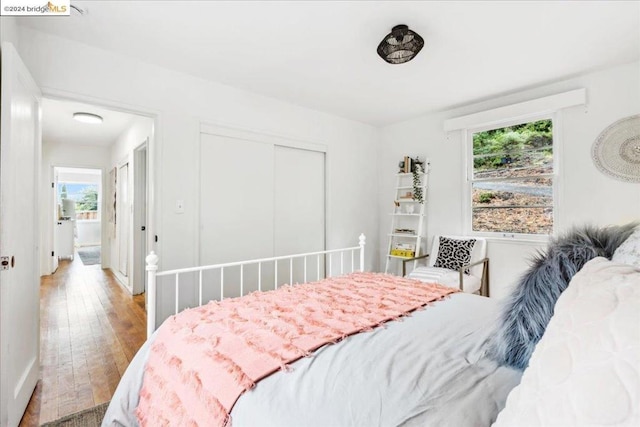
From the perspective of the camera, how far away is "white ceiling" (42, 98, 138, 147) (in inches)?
140

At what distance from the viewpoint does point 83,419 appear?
5.68ft

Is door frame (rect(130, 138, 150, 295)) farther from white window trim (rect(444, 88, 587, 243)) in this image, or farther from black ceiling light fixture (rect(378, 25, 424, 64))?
white window trim (rect(444, 88, 587, 243))

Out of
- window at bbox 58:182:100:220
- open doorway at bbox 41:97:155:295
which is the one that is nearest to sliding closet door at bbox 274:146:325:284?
open doorway at bbox 41:97:155:295

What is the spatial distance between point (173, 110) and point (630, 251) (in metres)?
2.91

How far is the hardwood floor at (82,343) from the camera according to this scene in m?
1.91

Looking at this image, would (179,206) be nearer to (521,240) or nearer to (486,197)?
(486,197)

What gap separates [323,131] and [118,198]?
3.77 m

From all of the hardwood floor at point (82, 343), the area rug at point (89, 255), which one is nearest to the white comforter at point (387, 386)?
the hardwood floor at point (82, 343)

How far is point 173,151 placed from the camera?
2576 millimetres

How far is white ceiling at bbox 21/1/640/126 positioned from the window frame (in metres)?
0.35

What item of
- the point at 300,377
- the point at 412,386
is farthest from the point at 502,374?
the point at 300,377

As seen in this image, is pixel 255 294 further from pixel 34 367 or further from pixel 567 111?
pixel 567 111

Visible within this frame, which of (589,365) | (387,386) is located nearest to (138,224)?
(387,386)

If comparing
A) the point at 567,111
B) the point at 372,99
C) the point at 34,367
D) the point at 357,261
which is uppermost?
the point at 372,99
